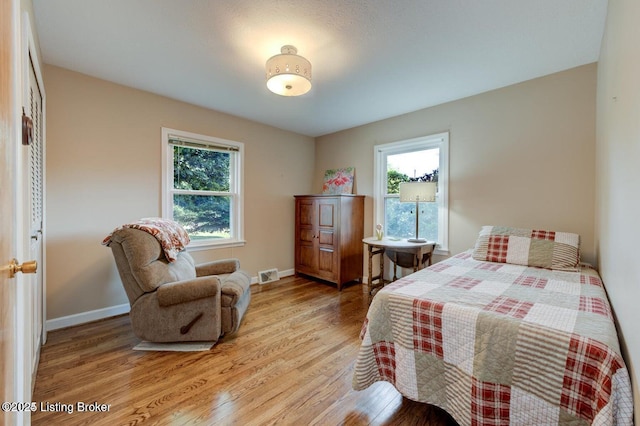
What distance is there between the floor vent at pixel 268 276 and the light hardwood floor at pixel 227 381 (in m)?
1.36

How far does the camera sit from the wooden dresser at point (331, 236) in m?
3.80

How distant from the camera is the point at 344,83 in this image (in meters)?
2.79

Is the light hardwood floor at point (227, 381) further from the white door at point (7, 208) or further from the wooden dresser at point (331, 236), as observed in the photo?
the wooden dresser at point (331, 236)

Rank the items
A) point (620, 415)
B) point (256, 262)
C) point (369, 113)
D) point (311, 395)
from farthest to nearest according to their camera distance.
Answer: point (256, 262) < point (369, 113) < point (311, 395) < point (620, 415)

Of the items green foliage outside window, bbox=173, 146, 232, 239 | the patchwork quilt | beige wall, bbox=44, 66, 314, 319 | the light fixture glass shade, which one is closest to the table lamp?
the patchwork quilt

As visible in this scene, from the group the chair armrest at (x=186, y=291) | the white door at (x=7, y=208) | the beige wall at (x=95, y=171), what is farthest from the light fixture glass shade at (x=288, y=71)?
the beige wall at (x=95, y=171)

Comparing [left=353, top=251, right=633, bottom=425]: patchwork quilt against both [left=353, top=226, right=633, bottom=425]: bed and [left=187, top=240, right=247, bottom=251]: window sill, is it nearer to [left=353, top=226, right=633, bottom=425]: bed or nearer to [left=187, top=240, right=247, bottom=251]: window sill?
[left=353, top=226, right=633, bottom=425]: bed

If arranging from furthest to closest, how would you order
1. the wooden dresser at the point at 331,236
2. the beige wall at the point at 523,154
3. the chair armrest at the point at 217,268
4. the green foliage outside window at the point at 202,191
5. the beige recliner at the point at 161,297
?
the wooden dresser at the point at 331,236
the green foliage outside window at the point at 202,191
the chair armrest at the point at 217,268
the beige wall at the point at 523,154
the beige recliner at the point at 161,297

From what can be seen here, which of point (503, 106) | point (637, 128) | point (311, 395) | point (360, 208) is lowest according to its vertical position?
point (311, 395)

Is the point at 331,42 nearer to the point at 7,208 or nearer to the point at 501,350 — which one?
the point at 7,208

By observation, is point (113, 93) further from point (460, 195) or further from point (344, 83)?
point (460, 195)

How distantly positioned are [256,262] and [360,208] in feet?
5.73

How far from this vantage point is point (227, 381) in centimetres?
183

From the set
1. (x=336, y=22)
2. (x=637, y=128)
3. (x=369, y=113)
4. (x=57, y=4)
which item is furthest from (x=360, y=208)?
(x=57, y=4)
